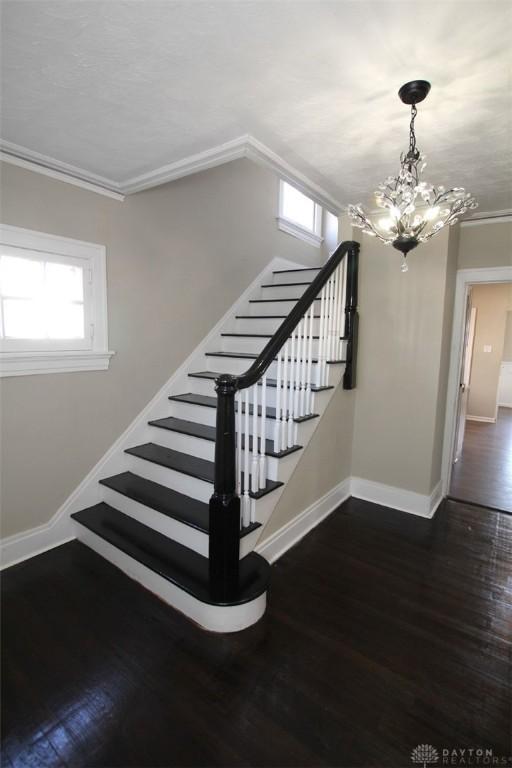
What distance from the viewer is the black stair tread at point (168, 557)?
1.99 metres

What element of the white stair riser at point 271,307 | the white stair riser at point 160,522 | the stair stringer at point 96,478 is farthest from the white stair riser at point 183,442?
the white stair riser at point 271,307

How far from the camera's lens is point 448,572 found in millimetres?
2445

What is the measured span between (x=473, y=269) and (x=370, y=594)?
2663 mm

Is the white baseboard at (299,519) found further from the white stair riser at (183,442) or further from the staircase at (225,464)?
the white stair riser at (183,442)

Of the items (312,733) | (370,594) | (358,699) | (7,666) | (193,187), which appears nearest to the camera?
(312,733)

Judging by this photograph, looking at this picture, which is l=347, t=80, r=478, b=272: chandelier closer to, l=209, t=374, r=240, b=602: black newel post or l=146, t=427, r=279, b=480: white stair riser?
l=209, t=374, r=240, b=602: black newel post

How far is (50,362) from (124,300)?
0.71 m

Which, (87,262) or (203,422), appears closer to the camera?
(87,262)

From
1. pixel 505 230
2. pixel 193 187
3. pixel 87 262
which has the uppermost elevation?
pixel 193 187

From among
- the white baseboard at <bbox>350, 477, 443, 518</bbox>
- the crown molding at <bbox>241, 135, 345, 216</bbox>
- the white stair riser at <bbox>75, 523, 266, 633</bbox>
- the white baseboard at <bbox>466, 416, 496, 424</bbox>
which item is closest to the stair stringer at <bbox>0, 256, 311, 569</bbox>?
the white stair riser at <bbox>75, 523, 266, 633</bbox>

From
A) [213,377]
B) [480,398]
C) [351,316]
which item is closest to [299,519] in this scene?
[213,377]

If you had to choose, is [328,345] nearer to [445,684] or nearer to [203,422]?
[203,422]

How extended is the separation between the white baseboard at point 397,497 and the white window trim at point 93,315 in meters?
2.49

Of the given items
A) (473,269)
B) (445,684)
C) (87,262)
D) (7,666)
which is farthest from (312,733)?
(473,269)
